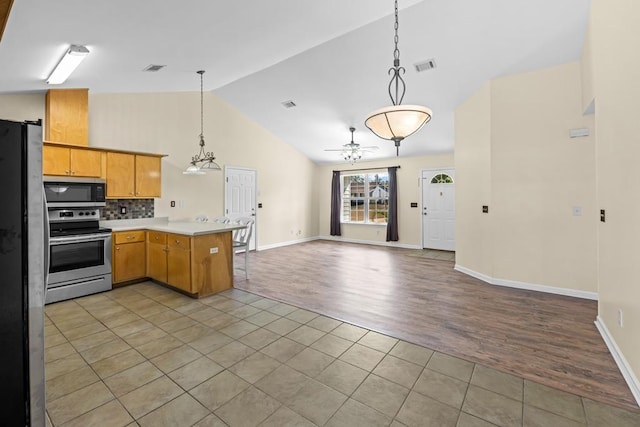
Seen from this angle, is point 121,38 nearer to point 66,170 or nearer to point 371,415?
point 66,170

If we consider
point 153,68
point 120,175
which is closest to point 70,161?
point 120,175

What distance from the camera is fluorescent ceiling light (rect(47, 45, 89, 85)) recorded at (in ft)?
8.27

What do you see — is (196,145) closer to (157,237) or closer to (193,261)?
(157,237)

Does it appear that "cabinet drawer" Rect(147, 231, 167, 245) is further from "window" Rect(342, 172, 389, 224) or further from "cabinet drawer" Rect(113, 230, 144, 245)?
"window" Rect(342, 172, 389, 224)

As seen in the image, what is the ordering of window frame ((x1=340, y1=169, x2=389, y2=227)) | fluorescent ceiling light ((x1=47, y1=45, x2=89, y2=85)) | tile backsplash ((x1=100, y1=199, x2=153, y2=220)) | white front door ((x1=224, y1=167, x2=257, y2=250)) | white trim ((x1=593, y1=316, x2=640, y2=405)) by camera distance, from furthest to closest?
window frame ((x1=340, y1=169, x2=389, y2=227)) → white front door ((x1=224, y1=167, x2=257, y2=250)) → tile backsplash ((x1=100, y1=199, x2=153, y2=220)) → fluorescent ceiling light ((x1=47, y1=45, x2=89, y2=85)) → white trim ((x1=593, y1=316, x2=640, y2=405))

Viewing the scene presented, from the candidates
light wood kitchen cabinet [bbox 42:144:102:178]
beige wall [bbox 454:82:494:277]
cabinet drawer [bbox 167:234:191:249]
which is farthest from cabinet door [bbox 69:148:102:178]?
beige wall [bbox 454:82:494:277]

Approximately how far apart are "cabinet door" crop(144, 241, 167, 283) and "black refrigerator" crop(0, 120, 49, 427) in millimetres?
2934

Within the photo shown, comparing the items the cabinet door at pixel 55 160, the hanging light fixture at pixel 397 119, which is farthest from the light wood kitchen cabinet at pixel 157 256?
the hanging light fixture at pixel 397 119

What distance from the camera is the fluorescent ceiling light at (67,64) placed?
8.27ft

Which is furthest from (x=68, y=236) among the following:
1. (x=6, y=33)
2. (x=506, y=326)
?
(x=506, y=326)

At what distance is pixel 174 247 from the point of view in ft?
12.6

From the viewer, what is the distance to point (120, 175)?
4215 mm

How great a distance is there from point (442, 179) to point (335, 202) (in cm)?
307

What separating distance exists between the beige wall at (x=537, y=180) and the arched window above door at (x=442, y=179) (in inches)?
100
